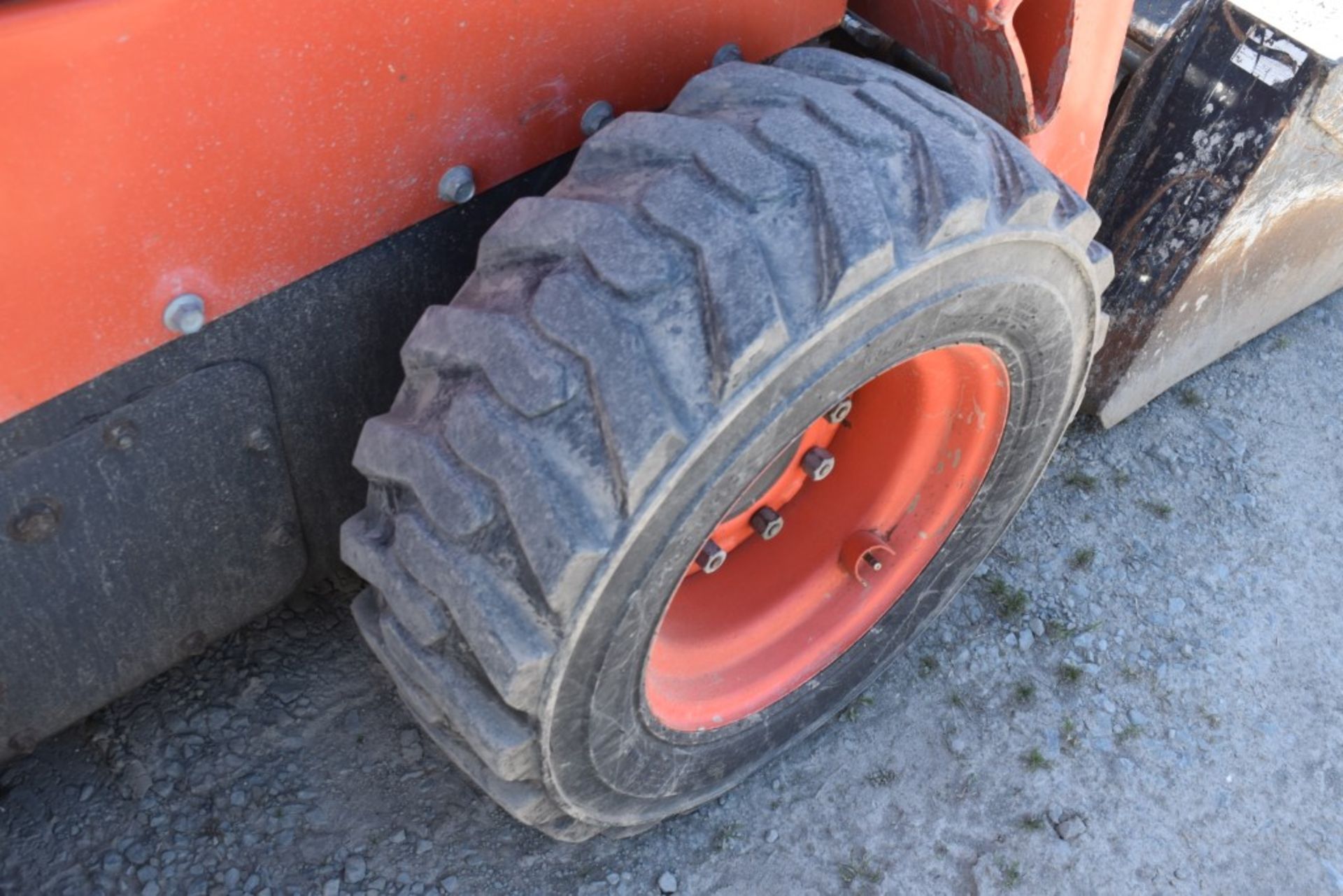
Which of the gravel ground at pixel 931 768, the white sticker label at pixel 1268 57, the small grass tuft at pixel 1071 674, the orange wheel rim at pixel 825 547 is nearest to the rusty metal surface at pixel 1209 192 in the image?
the white sticker label at pixel 1268 57

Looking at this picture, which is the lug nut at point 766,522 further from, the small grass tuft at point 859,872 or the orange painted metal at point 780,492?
the small grass tuft at point 859,872

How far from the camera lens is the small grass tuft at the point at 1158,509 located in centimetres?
241

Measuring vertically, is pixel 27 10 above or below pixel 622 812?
above

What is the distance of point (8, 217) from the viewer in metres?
1.02

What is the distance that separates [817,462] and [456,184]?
778 mm

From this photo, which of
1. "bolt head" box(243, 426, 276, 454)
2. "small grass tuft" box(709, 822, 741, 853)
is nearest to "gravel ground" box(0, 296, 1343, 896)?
"small grass tuft" box(709, 822, 741, 853)

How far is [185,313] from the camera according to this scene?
118 cm

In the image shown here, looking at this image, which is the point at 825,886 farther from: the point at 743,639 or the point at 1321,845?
the point at 1321,845

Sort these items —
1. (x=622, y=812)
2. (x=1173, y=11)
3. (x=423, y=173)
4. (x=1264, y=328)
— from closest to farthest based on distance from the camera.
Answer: (x=423, y=173), (x=622, y=812), (x=1173, y=11), (x=1264, y=328)

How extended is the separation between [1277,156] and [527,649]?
1.55 meters

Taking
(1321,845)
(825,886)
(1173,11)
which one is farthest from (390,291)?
(1321,845)

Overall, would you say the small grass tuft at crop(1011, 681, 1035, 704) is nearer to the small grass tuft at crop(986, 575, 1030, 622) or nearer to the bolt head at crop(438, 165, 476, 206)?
the small grass tuft at crop(986, 575, 1030, 622)

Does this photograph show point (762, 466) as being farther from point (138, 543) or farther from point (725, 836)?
point (725, 836)

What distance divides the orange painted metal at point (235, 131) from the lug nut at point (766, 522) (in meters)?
0.71
